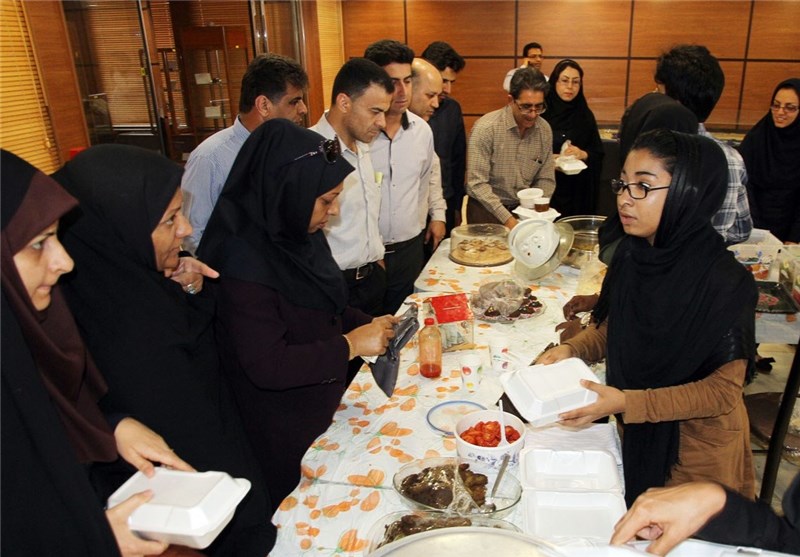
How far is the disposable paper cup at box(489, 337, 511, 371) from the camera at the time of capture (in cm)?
194

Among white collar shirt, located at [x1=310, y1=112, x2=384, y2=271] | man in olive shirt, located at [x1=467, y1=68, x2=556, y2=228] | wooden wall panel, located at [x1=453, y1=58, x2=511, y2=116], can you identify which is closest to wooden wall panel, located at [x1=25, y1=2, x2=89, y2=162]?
white collar shirt, located at [x1=310, y1=112, x2=384, y2=271]

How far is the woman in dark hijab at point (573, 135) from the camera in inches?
171

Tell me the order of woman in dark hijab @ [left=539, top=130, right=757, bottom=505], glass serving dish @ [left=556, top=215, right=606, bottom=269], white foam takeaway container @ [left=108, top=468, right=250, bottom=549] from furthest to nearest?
glass serving dish @ [left=556, top=215, right=606, bottom=269] < woman in dark hijab @ [left=539, top=130, right=757, bottom=505] < white foam takeaway container @ [left=108, top=468, right=250, bottom=549]

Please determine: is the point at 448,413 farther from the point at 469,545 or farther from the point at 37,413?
the point at 37,413

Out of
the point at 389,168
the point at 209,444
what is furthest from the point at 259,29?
the point at 209,444

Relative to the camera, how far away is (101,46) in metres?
3.74

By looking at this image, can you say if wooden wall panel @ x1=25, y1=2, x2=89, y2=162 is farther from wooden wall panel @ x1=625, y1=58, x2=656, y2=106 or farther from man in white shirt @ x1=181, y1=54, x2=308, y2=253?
wooden wall panel @ x1=625, y1=58, x2=656, y2=106

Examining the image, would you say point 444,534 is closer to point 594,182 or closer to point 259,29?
point 594,182

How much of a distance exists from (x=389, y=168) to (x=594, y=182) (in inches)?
81.0

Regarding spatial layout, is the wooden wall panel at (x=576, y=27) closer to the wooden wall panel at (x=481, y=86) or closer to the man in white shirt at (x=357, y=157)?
the wooden wall panel at (x=481, y=86)

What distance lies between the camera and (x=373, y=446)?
62.0 inches

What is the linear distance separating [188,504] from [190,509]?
0.08 feet

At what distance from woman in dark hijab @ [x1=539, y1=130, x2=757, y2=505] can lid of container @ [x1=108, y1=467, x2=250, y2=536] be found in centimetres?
82

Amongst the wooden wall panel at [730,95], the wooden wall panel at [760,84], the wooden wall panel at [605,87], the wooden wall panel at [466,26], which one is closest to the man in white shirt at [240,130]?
the wooden wall panel at [466,26]
